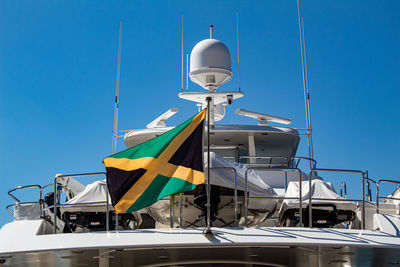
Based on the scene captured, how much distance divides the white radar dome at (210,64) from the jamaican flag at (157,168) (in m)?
7.24

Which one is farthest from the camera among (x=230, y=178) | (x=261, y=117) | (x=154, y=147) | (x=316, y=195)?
(x=261, y=117)

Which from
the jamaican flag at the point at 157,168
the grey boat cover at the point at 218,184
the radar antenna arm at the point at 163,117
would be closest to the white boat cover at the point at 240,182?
the grey boat cover at the point at 218,184

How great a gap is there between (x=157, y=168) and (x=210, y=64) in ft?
25.6

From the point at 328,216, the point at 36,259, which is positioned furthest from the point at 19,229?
the point at 328,216

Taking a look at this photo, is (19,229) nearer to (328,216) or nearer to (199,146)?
(199,146)

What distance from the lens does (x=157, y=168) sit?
876cm

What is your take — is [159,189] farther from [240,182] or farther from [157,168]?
[240,182]

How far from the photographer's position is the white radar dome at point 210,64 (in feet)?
52.7

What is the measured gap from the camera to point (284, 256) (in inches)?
407

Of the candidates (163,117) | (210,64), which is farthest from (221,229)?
(163,117)

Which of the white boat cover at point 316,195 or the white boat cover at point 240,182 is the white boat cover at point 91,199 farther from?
the white boat cover at point 316,195

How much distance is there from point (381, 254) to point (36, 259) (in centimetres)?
603

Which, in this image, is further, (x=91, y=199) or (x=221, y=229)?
(x=91, y=199)

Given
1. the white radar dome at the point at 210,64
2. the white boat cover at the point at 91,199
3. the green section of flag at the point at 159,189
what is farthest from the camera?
the white radar dome at the point at 210,64
